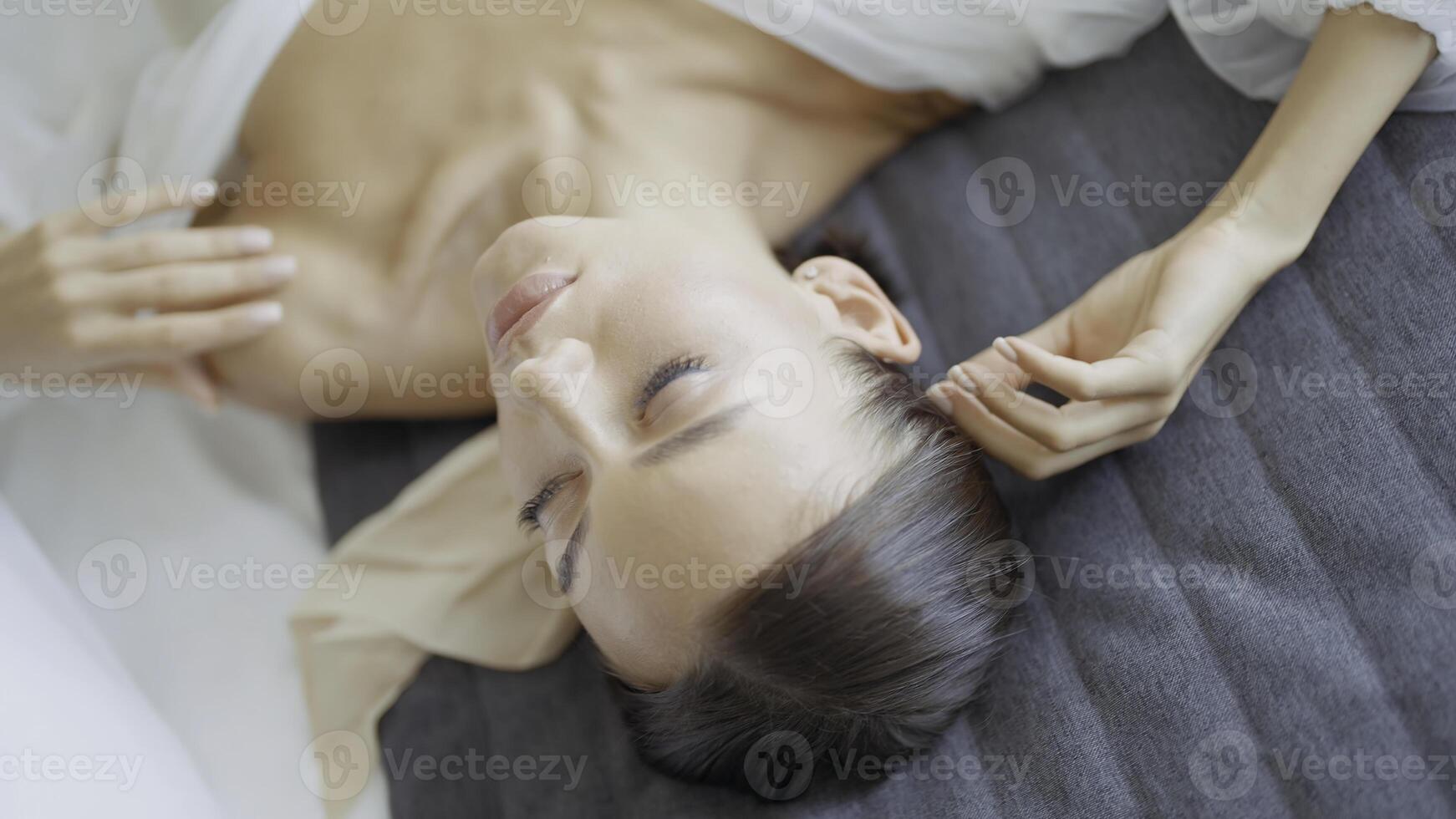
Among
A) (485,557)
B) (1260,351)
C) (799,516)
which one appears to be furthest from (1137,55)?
(485,557)

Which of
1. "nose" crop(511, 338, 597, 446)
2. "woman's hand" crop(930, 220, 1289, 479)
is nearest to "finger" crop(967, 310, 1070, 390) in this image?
"woman's hand" crop(930, 220, 1289, 479)

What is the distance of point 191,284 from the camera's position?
1.21 metres

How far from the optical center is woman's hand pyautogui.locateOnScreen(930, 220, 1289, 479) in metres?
0.96

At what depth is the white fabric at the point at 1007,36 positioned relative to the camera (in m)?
1.16
